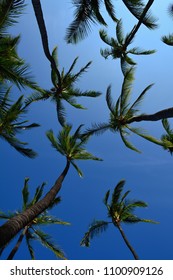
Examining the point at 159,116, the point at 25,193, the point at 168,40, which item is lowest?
the point at 159,116

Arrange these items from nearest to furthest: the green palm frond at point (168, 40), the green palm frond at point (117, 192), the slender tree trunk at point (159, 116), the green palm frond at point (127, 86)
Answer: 1. the slender tree trunk at point (159, 116)
2. the green palm frond at point (168, 40)
3. the green palm frond at point (127, 86)
4. the green palm frond at point (117, 192)

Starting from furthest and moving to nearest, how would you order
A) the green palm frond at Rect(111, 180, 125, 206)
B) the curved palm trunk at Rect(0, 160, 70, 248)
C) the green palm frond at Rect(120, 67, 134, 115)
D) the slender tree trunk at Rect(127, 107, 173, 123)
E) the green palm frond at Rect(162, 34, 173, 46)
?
the green palm frond at Rect(111, 180, 125, 206)
the green palm frond at Rect(120, 67, 134, 115)
the green palm frond at Rect(162, 34, 173, 46)
the slender tree trunk at Rect(127, 107, 173, 123)
the curved palm trunk at Rect(0, 160, 70, 248)

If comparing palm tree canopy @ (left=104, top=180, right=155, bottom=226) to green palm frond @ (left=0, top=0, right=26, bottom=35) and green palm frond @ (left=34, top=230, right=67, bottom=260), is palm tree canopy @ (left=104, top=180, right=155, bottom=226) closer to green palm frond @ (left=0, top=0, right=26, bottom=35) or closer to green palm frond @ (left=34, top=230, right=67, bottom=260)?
green palm frond @ (left=34, top=230, right=67, bottom=260)

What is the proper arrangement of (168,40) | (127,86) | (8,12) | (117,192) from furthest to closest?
1. (117,192)
2. (127,86)
3. (168,40)
4. (8,12)

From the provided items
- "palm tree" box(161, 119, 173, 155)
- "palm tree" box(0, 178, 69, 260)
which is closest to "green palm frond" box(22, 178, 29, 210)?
"palm tree" box(0, 178, 69, 260)

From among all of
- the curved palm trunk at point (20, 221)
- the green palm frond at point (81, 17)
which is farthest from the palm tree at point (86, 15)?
the curved palm trunk at point (20, 221)

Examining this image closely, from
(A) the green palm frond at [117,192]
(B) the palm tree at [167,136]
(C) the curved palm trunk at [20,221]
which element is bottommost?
(C) the curved palm trunk at [20,221]

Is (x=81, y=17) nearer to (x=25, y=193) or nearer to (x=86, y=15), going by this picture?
(x=86, y=15)

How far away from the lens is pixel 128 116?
1758 cm

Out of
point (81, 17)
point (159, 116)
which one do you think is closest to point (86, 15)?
point (81, 17)

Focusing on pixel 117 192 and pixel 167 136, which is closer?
pixel 167 136

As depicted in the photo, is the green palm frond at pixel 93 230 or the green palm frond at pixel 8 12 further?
the green palm frond at pixel 93 230

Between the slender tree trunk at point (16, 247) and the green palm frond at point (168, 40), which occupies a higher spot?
the green palm frond at point (168, 40)

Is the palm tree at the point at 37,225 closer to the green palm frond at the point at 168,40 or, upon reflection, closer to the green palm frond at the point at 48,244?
the green palm frond at the point at 48,244
